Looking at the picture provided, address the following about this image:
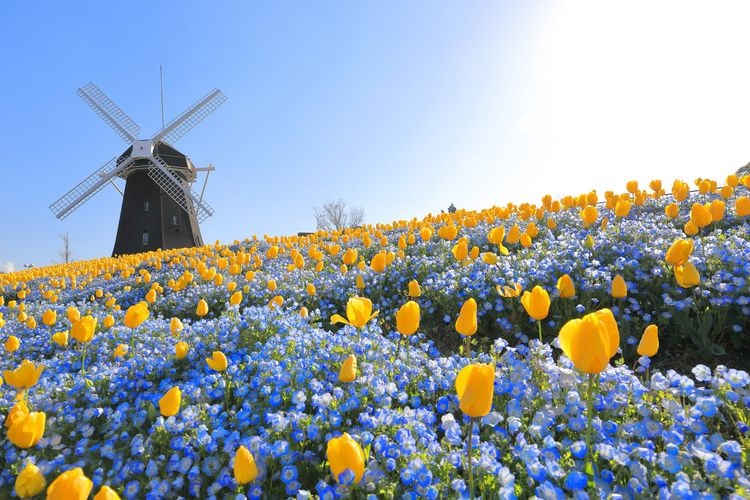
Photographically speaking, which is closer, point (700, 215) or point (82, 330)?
point (82, 330)

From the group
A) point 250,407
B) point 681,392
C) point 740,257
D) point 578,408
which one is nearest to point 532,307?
point 578,408

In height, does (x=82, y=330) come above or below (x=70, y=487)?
above

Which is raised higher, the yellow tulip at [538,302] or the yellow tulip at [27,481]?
the yellow tulip at [538,302]

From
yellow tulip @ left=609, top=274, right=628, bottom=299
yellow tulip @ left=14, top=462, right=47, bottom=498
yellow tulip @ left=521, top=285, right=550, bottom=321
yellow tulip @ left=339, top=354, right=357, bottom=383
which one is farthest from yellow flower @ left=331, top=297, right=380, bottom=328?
yellow tulip @ left=609, top=274, right=628, bottom=299

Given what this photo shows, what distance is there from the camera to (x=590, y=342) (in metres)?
1.54

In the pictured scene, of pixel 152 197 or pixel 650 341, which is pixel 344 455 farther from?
pixel 152 197

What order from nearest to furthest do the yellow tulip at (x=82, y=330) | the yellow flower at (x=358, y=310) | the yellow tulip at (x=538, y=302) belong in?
the yellow tulip at (x=538, y=302) → the yellow flower at (x=358, y=310) → the yellow tulip at (x=82, y=330)

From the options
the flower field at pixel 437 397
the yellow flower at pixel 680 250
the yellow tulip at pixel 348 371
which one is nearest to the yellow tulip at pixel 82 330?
the flower field at pixel 437 397

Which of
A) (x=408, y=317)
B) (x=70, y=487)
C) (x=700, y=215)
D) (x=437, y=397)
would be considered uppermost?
(x=700, y=215)

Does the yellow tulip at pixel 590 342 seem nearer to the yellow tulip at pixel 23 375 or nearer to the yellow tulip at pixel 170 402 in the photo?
the yellow tulip at pixel 170 402

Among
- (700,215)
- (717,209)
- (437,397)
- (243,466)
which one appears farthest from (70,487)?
(717,209)

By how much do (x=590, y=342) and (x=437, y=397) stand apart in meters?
1.51

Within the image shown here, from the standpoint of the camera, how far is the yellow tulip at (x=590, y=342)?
153 centimetres

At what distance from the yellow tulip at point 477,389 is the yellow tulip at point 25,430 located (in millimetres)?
2058
